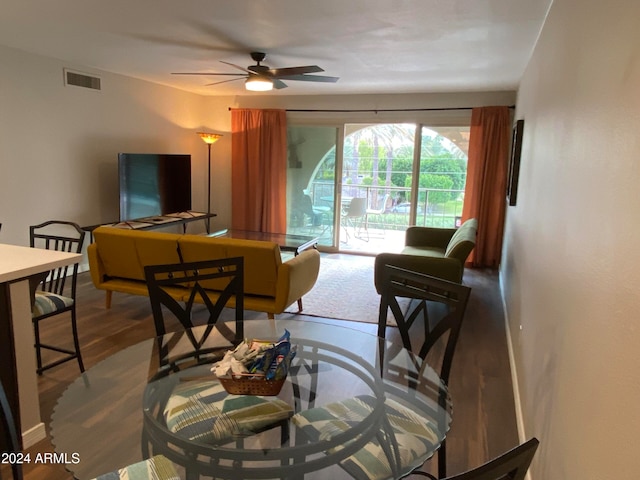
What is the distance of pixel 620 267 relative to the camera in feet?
3.31

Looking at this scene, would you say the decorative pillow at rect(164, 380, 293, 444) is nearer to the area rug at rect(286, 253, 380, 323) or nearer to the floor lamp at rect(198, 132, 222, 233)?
the area rug at rect(286, 253, 380, 323)

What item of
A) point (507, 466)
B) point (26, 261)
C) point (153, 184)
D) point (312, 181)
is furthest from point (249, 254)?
point (312, 181)

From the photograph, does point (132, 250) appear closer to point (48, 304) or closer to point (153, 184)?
point (48, 304)

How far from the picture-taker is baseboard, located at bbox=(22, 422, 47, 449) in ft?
6.89

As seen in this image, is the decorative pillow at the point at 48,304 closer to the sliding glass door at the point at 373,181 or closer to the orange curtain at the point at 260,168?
the orange curtain at the point at 260,168

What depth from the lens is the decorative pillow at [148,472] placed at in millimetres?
1234

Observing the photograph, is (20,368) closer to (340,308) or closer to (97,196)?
(340,308)

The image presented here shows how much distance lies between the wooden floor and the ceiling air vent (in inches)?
86.7

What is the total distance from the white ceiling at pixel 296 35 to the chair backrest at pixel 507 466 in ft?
8.70

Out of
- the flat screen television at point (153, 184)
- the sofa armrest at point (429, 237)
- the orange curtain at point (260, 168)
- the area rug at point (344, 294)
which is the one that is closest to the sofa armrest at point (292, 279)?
the area rug at point (344, 294)

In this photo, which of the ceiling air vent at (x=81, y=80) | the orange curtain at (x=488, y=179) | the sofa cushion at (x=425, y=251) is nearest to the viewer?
the sofa cushion at (x=425, y=251)

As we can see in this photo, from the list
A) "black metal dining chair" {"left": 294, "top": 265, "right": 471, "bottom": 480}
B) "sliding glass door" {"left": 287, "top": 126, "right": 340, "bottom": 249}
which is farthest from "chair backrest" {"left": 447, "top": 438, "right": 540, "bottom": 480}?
"sliding glass door" {"left": 287, "top": 126, "right": 340, "bottom": 249}

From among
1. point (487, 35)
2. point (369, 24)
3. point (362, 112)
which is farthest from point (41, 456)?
point (362, 112)

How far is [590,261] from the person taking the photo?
1243 millimetres
